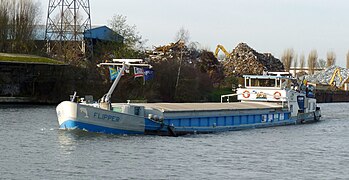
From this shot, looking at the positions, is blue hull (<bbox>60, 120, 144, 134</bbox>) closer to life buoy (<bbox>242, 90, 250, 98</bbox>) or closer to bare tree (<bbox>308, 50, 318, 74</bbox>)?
life buoy (<bbox>242, 90, 250, 98</bbox>)

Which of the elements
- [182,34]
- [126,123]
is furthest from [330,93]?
[126,123]

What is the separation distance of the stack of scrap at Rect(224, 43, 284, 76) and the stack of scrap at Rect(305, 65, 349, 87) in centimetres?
3192

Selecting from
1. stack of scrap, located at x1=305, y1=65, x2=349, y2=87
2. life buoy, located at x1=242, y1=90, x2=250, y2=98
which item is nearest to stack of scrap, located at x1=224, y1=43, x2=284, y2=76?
stack of scrap, located at x1=305, y1=65, x2=349, y2=87

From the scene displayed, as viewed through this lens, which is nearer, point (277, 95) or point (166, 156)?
point (166, 156)

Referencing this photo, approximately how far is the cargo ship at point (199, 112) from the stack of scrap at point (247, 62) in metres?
72.8

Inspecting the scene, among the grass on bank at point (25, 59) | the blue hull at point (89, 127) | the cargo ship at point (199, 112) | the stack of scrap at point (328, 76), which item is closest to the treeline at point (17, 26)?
the grass on bank at point (25, 59)

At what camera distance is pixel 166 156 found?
28.0 metres

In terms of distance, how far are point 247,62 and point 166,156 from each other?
340 feet

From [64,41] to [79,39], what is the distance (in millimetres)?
2015

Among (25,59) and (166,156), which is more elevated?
(25,59)

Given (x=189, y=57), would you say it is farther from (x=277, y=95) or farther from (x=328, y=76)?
(x=328, y=76)

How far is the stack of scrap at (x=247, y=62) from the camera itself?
12731cm

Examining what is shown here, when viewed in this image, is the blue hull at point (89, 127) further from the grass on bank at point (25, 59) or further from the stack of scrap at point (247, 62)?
the stack of scrap at point (247, 62)

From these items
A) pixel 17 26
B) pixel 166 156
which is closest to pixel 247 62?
pixel 17 26
